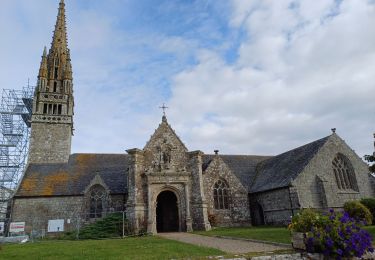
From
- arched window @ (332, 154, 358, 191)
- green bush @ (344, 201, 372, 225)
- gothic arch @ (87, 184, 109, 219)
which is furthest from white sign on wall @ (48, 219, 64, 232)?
arched window @ (332, 154, 358, 191)

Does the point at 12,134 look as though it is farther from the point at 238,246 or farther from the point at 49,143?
the point at 238,246

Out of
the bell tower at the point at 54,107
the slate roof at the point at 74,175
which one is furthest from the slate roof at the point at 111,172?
the bell tower at the point at 54,107

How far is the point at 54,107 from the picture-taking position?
35.5 m

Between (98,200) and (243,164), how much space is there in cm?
1538

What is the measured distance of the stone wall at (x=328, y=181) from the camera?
2278cm

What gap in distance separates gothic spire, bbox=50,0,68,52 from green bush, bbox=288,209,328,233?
123ft

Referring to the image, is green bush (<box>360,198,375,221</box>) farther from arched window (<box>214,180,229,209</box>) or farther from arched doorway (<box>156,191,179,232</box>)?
arched doorway (<box>156,191,179,232</box>)

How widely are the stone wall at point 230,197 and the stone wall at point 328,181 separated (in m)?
5.40

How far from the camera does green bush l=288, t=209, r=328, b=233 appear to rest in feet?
29.4

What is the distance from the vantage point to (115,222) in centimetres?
2225

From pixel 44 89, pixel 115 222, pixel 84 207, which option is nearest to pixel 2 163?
pixel 44 89

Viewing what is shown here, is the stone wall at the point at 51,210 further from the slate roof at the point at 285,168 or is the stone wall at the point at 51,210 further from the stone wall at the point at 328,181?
the stone wall at the point at 328,181

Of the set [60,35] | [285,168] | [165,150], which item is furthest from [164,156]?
[60,35]

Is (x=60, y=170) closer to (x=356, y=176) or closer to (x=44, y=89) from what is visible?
(x=44, y=89)
